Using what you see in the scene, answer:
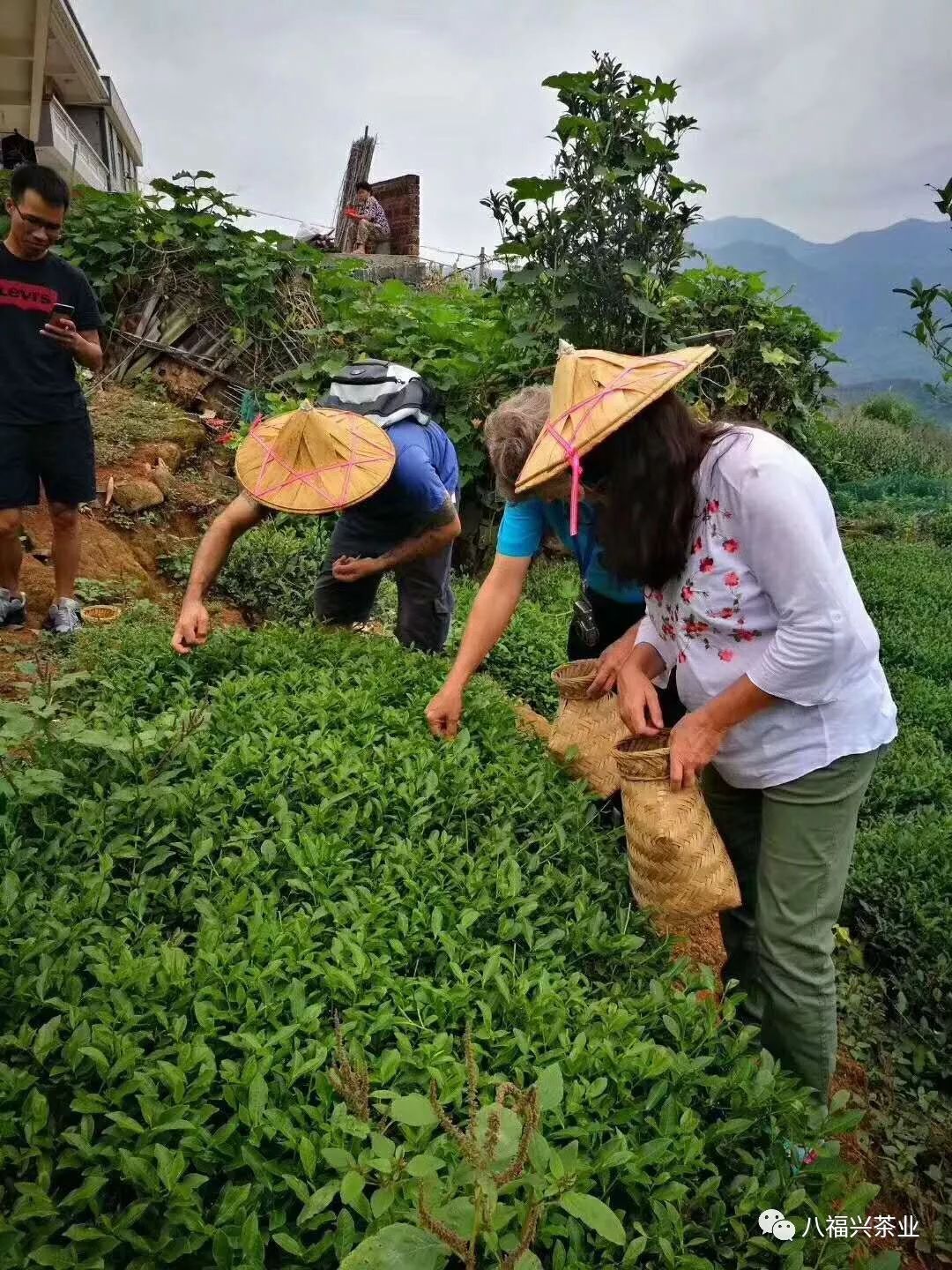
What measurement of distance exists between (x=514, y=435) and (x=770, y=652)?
3.70ft

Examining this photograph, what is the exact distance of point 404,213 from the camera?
1609cm

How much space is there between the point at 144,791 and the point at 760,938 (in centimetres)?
157

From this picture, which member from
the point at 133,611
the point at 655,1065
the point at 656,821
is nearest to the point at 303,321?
the point at 133,611

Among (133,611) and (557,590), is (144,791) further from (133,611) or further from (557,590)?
(557,590)

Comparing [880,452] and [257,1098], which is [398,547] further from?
[880,452]

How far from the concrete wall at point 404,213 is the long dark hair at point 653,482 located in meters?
15.6

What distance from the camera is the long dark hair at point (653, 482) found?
1917 mm

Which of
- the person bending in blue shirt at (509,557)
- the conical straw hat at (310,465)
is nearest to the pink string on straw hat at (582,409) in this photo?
the person bending in blue shirt at (509,557)

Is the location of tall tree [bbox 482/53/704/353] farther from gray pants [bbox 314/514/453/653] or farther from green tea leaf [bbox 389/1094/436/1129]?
green tea leaf [bbox 389/1094/436/1129]

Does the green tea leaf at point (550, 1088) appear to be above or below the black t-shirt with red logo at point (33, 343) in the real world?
below

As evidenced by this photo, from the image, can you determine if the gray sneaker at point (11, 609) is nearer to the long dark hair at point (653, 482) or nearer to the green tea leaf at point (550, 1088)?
the long dark hair at point (653, 482)

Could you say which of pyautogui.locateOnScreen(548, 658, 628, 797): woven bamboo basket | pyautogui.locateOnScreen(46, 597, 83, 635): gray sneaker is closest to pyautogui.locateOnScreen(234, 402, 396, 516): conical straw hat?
pyautogui.locateOnScreen(548, 658, 628, 797): woven bamboo basket

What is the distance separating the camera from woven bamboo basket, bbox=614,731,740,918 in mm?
2045

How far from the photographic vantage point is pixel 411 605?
4.28m
